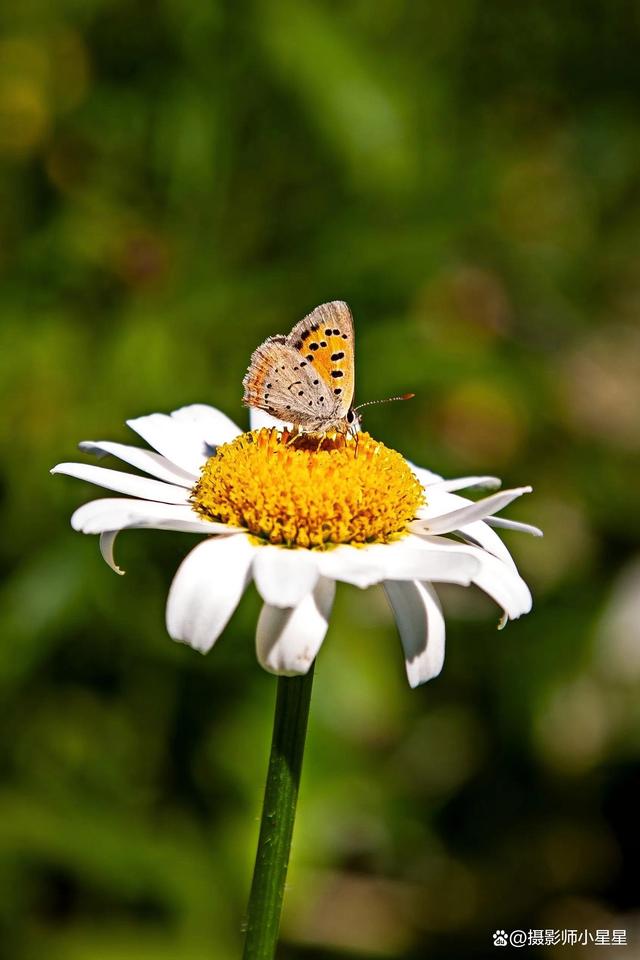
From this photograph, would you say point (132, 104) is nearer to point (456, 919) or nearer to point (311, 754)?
point (311, 754)

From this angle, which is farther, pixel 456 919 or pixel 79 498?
pixel 456 919

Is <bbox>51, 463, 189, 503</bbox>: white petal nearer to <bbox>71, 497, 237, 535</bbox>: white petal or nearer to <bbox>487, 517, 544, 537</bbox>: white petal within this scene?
<bbox>71, 497, 237, 535</bbox>: white petal

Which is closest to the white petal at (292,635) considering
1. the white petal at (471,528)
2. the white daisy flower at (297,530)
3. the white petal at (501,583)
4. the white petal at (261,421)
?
the white daisy flower at (297,530)

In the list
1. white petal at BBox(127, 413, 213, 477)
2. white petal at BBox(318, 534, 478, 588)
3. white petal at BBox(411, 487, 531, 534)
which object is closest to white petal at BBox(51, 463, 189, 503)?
white petal at BBox(127, 413, 213, 477)

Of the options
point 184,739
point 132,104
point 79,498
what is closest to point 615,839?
point 184,739

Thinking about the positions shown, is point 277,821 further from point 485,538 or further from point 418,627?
point 485,538

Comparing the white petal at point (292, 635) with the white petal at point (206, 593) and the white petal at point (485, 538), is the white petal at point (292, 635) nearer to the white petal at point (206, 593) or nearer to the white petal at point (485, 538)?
the white petal at point (206, 593)
